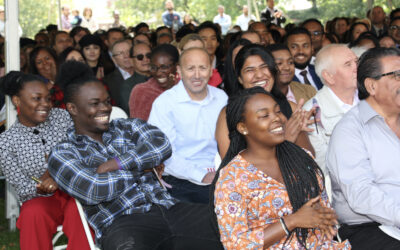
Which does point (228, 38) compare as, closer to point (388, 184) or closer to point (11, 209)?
point (11, 209)

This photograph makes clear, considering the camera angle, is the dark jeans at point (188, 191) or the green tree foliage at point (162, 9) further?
the green tree foliage at point (162, 9)

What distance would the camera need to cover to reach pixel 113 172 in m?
3.01

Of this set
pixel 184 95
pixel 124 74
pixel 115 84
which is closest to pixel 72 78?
pixel 184 95

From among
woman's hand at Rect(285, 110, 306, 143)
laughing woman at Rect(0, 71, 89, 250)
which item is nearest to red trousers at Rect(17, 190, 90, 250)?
laughing woman at Rect(0, 71, 89, 250)

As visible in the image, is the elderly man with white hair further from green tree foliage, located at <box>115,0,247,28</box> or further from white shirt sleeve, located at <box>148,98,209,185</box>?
green tree foliage, located at <box>115,0,247,28</box>

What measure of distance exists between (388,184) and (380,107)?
452 mm

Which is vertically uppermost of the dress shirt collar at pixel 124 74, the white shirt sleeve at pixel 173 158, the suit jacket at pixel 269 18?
the suit jacket at pixel 269 18

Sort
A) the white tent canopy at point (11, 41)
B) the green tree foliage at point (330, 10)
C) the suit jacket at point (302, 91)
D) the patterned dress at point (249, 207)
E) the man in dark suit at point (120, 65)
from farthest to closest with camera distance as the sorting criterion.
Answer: the green tree foliage at point (330, 10) → the man in dark suit at point (120, 65) → the suit jacket at point (302, 91) → the white tent canopy at point (11, 41) → the patterned dress at point (249, 207)

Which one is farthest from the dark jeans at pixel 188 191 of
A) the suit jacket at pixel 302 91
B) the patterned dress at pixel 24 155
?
the suit jacket at pixel 302 91

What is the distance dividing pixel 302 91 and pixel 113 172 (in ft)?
7.45

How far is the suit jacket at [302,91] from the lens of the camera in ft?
15.0

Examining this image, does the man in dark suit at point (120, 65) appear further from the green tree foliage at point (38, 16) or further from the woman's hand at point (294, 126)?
the woman's hand at point (294, 126)

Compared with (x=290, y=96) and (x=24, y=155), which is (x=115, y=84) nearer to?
(x=290, y=96)

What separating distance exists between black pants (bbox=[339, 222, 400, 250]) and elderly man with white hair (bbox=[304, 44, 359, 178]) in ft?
2.89
